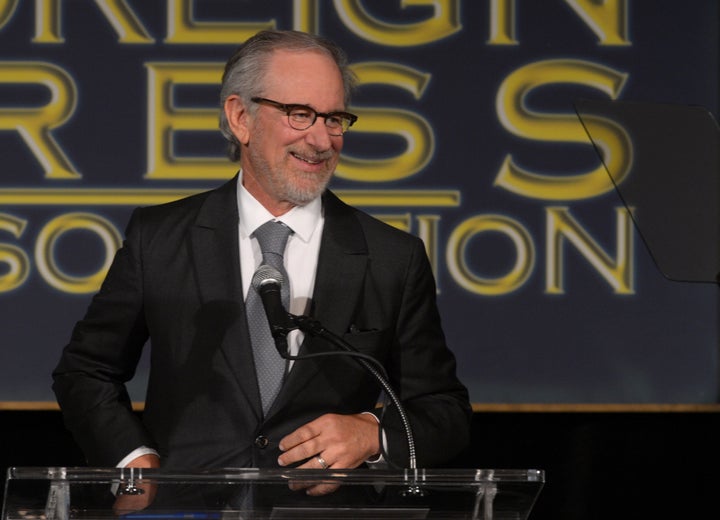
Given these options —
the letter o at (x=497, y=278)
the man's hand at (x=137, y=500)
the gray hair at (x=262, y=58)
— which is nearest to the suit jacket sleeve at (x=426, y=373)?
the gray hair at (x=262, y=58)

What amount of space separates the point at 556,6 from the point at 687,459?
1.29m

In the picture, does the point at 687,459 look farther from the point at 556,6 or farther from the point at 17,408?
the point at 17,408

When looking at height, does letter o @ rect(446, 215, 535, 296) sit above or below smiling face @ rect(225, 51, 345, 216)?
below

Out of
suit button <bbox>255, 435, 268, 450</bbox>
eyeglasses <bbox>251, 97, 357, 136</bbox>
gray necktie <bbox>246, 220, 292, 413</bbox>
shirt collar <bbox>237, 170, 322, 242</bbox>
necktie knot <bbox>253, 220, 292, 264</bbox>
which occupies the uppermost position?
eyeglasses <bbox>251, 97, 357, 136</bbox>

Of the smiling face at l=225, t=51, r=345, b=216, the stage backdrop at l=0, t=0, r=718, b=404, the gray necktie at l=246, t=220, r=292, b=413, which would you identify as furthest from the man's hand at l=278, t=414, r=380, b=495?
the stage backdrop at l=0, t=0, r=718, b=404

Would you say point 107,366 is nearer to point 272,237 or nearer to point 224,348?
point 224,348

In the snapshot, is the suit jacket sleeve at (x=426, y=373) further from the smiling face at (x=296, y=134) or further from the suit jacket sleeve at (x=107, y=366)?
the suit jacket sleeve at (x=107, y=366)

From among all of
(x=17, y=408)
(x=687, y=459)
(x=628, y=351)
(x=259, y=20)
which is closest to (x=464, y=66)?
(x=259, y=20)

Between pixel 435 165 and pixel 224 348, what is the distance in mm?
1680

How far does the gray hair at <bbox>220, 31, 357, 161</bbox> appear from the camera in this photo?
2.41 meters

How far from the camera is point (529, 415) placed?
384 centimetres

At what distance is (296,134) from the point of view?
2.34 m

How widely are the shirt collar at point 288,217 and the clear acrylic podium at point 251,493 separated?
0.75 m

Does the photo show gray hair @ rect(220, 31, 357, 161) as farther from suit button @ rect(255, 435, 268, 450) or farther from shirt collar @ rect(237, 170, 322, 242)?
suit button @ rect(255, 435, 268, 450)
